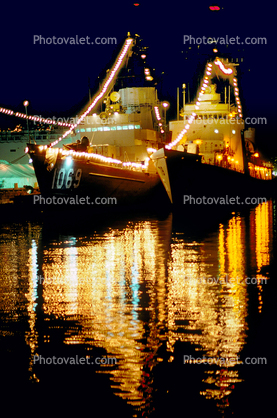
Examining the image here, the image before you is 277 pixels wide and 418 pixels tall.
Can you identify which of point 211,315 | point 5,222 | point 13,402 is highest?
point 5,222

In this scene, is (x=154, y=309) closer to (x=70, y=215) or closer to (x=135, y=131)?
(x=70, y=215)

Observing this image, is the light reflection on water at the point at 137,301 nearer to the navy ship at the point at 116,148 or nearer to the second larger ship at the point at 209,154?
the navy ship at the point at 116,148

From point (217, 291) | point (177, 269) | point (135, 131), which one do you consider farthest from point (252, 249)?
point (135, 131)

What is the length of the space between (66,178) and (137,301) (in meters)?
→ 20.5

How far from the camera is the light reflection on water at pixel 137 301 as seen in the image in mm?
6125

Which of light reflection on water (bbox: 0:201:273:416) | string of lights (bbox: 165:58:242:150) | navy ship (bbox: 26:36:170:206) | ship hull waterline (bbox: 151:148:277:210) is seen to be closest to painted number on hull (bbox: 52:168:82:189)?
navy ship (bbox: 26:36:170:206)

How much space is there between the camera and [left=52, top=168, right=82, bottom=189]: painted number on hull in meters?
28.7

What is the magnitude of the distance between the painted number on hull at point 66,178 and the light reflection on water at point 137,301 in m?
11.3

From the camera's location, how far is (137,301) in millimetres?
8992

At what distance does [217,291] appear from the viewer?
9.73 m

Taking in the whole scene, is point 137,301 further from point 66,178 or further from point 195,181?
point 195,181

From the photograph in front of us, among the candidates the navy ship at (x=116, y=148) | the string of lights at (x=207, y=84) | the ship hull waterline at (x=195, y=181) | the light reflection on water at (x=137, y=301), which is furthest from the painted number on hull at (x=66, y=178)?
the light reflection on water at (x=137, y=301)

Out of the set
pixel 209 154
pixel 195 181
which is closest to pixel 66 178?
pixel 195 181

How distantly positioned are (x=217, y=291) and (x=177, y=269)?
254cm
